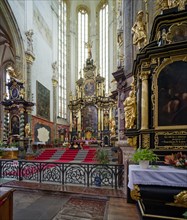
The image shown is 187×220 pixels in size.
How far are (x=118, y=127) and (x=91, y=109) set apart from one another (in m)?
14.5

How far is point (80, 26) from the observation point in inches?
1135

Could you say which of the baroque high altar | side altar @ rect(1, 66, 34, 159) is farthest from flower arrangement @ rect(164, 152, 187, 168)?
the baroque high altar

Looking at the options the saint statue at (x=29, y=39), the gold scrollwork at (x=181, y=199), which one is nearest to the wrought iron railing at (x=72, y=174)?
the gold scrollwork at (x=181, y=199)

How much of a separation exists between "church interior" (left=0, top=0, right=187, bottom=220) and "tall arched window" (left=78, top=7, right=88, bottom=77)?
654 cm

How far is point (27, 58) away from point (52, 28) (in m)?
7.82

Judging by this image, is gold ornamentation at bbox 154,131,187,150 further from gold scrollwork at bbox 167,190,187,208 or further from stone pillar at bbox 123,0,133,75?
stone pillar at bbox 123,0,133,75

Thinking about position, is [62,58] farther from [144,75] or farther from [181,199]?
[181,199]

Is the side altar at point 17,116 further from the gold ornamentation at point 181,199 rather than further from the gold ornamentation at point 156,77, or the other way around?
the gold ornamentation at point 181,199

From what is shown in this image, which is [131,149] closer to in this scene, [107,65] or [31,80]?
[31,80]

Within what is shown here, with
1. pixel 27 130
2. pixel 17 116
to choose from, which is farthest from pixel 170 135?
pixel 17 116

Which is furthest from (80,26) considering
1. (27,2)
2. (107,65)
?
(27,2)

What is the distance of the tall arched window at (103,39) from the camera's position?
88.2ft

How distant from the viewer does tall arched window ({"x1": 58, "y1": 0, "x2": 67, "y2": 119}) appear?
24203mm

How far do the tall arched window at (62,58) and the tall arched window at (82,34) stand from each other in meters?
2.77
